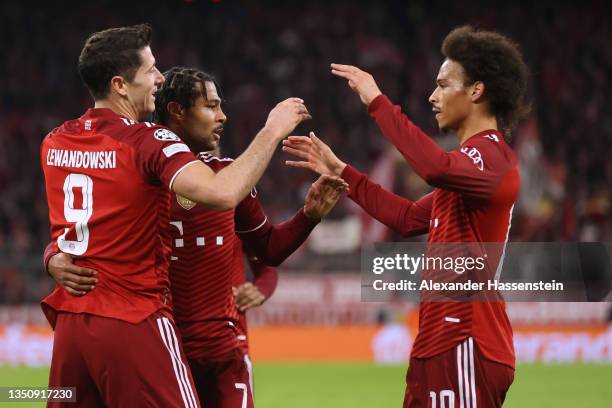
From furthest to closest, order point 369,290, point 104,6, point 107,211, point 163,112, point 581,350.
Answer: point 104,6 < point 581,350 < point 369,290 < point 163,112 < point 107,211

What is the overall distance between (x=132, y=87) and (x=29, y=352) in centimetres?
1013

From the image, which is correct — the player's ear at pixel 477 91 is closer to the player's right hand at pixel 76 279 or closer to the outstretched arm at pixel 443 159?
the outstretched arm at pixel 443 159

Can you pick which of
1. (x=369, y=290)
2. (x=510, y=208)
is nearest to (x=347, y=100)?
(x=369, y=290)

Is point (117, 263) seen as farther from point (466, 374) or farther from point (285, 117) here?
point (466, 374)

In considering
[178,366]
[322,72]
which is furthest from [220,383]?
[322,72]

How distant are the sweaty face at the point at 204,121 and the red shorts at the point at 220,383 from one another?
1.11 m

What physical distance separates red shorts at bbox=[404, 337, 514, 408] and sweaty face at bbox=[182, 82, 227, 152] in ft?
5.35

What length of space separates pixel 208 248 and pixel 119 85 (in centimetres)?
105

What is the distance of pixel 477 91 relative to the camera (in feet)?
15.1

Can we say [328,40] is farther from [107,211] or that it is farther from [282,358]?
[107,211]

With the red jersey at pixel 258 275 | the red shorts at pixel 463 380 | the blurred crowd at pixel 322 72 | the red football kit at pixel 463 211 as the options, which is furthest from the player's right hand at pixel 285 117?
the blurred crowd at pixel 322 72

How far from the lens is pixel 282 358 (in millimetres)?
13898

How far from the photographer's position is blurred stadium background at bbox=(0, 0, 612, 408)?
1333cm

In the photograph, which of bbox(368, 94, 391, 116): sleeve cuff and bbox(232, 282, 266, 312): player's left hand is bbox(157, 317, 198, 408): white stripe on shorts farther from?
bbox(232, 282, 266, 312): player's left hand
